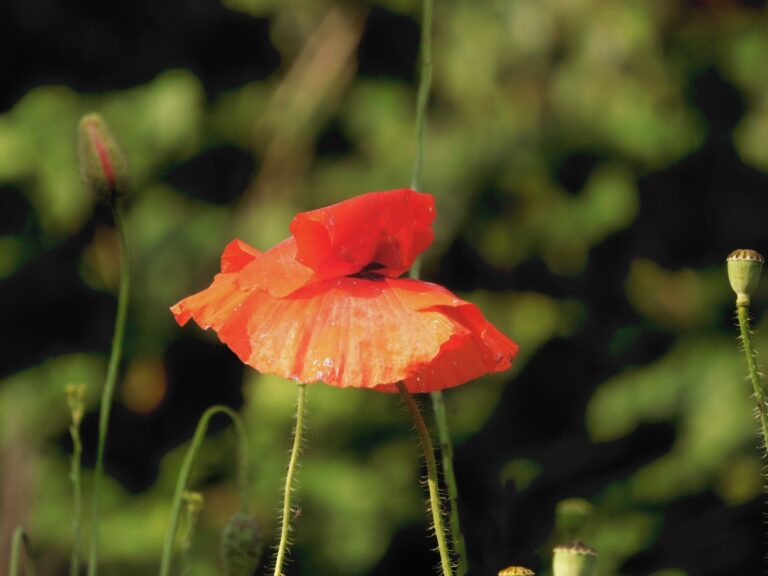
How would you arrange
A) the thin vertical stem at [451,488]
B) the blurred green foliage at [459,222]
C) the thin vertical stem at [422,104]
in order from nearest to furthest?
the thin vertical stem at [451,488]
the thin vertical stem at [422,104]
the blurred green foliage at [459,222]

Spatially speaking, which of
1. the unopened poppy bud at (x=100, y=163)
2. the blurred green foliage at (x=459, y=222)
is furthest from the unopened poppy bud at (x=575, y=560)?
the blurred green foliage at (x=459, y=222)

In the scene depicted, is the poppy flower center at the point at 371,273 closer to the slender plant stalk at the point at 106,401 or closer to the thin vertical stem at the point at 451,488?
the thin vertical stem at the point at 451,488

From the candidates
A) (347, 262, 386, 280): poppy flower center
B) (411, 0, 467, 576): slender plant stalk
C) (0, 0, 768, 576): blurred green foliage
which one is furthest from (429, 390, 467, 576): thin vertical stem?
(0, 0, 768, 576): blurred green foliage

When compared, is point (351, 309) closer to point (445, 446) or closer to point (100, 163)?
point (445, 446)

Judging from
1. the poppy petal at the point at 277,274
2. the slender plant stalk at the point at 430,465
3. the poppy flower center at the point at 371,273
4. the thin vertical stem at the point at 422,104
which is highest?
the thin vertical stem at the point at 422,104

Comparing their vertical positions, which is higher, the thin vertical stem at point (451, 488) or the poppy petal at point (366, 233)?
the poppy petal at point (366, 233)

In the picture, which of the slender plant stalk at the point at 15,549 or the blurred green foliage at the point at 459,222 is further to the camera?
the blurred green foliage at the point at 459,222

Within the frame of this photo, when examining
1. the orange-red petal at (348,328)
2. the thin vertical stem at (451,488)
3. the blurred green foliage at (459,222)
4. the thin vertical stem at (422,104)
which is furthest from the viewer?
the blurred green foliage at (459,222)
